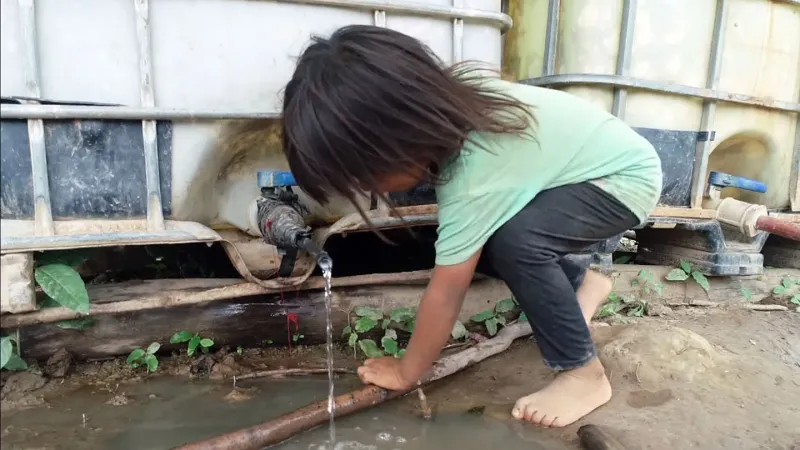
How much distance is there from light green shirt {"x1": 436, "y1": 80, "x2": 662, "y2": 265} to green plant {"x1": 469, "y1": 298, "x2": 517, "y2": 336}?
798 mm

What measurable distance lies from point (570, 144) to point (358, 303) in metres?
1.06

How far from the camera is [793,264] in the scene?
3258 mm

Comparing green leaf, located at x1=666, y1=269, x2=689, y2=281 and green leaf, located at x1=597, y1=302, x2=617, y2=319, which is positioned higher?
green leaf, located at x1=666, y1=269, x2=689, y2=281

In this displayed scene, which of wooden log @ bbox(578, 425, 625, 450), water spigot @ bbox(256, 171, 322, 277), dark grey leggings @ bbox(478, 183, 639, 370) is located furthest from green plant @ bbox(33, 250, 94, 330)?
wooden log @ bbox(578, 425, 625, 450)

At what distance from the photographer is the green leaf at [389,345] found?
→ 2213 millimetres

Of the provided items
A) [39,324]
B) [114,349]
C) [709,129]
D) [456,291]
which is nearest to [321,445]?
[456,291]

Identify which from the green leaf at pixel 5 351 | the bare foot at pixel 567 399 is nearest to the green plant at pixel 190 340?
the green leaf at pixel 5 351

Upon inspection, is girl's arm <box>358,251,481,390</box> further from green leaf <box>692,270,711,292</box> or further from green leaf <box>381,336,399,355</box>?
green leaf <box>692,270,711,292</box>

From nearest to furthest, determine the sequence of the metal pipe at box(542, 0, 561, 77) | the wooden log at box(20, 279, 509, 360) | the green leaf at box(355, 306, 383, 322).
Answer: the wooden log at box(20, 279, 509, 360) → the green leaf at box(355, 306, 383, 322) → the metal pipe at box(542, 0, 561, 77)

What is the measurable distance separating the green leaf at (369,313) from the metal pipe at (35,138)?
1085 mm

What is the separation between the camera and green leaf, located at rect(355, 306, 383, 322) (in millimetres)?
2270

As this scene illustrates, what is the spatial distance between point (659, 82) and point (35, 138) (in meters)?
2.37

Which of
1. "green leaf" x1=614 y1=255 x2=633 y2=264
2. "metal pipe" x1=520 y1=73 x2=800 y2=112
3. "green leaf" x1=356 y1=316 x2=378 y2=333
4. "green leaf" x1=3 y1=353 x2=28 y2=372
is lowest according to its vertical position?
"green leaf" x1=3 y1=353 x2=28 y2=372

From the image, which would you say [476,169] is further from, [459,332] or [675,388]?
[675,388]
